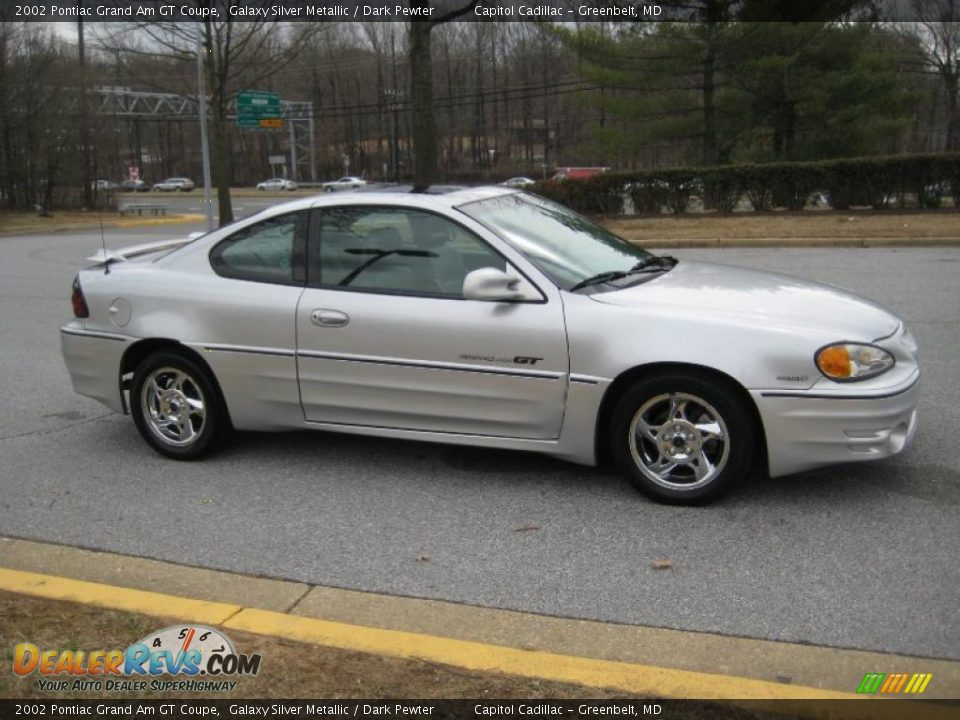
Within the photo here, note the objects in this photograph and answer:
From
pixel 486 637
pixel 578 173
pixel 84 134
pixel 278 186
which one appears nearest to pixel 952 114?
pixel 578 173

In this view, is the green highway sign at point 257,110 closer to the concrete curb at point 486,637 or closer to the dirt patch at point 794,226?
the dirt patch at point 794,226

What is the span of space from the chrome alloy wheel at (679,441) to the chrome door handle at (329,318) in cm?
159

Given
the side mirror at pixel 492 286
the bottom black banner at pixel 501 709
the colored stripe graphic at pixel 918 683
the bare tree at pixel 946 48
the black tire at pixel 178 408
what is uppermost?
the bare tree at pixel 946 48

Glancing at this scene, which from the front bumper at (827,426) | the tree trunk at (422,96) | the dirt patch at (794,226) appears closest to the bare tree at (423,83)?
the tree trunk at (422,96)

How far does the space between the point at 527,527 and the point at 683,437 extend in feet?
2.75

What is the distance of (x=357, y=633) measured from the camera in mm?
3273

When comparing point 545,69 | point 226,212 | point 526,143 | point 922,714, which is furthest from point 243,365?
point 526,143

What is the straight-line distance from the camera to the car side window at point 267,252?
5.12 metres

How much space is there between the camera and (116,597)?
359 centimetres

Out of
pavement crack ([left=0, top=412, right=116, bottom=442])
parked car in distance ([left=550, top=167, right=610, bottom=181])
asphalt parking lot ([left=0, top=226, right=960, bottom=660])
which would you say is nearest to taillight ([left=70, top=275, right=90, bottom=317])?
asphalt parking lot ([left=0, top=226, right=960, bottom=660])

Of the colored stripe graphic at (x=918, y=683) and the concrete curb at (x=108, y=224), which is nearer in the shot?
the colored stripe graphic at (x=918, y=683)

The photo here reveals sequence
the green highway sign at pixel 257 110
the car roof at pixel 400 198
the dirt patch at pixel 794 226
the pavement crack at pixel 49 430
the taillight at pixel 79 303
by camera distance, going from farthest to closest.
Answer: the green highway sign at pixel 257 110 → the dirt patch at pixel 794 226 → the pavement crack at pixel 49 430 → the taillight at pixel 79 303 → the car roof at pixel 400 198

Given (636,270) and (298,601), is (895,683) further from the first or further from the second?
(636,270)

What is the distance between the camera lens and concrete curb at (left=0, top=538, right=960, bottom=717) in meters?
2.93
